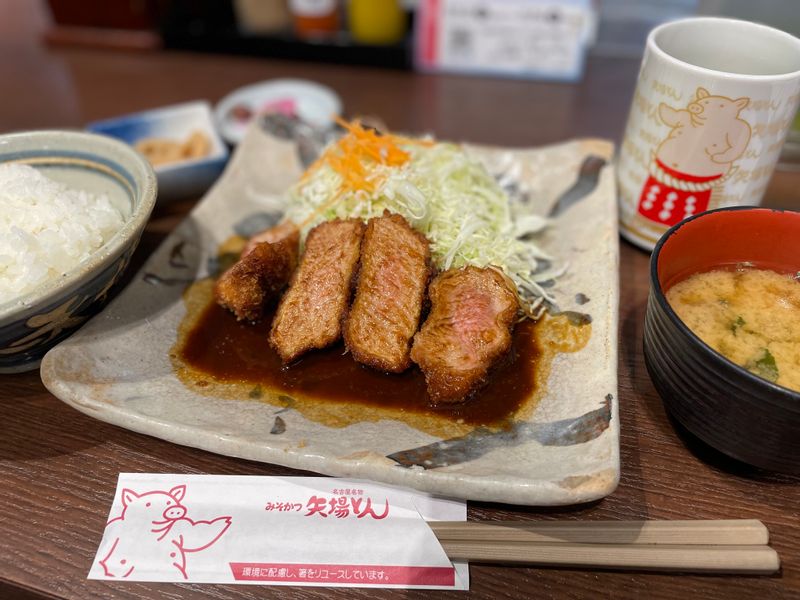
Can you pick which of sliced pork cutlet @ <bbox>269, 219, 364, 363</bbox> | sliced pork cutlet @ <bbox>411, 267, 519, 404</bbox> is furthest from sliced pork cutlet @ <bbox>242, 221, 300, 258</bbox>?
sliced pork cutlet @ <bbox>411, 267, 519, 404</bbox>

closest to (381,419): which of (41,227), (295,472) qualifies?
(295,472)

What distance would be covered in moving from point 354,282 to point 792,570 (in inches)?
70.7

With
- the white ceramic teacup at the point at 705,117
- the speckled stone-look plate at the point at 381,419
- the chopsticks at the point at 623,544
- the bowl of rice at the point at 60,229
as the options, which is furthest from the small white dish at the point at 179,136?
the chopsticks at the point at 623,544

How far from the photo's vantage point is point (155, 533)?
1.75m

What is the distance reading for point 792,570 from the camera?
5.39 feet

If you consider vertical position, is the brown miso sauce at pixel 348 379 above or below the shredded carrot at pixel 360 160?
below

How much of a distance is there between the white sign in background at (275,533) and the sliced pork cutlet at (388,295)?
50cm

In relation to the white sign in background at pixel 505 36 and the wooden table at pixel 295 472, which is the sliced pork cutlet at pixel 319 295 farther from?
the white sign in background at pixel 505 36

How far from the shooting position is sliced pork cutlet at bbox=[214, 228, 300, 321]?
2381 mm

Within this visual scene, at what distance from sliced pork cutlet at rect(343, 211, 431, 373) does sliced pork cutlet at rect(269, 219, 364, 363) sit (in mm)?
54

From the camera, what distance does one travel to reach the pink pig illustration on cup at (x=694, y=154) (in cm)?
226

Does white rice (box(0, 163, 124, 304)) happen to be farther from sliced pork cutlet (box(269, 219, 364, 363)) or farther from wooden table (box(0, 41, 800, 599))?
sliced pork cutlet (box(269, 219, 364, 363))

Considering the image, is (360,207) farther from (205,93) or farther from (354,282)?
(205,93)

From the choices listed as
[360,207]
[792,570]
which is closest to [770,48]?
[360,207]
